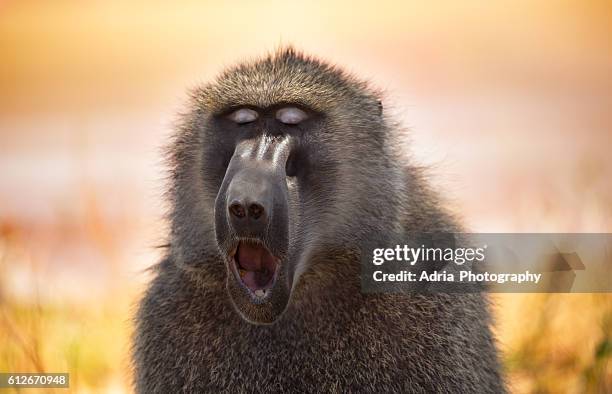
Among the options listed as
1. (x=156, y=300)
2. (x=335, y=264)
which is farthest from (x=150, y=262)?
(x=335, y=264)

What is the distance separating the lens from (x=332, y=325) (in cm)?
266

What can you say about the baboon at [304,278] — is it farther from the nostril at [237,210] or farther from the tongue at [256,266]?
the nostril at [237,210]

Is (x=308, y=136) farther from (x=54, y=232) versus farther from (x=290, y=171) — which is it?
(x=54, y=232)

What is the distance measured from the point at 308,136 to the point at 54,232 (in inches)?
49.1

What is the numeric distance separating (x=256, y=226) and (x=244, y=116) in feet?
1.44

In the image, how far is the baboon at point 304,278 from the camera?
2.61m

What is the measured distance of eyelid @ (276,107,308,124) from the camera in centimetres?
259

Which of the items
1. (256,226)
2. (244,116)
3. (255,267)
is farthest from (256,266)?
(244,116)

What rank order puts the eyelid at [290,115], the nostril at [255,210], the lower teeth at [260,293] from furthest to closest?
1. the eyelid at [290,115]
2. the lower teeth at [260,293]
3. the nostril at [255,210]

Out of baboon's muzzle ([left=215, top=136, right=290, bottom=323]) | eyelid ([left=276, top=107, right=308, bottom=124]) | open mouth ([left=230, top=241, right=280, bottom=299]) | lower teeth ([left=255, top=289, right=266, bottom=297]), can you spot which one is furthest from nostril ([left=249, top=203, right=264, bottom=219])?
eyelid ([left=276, top=107, right=308, bottom=124])

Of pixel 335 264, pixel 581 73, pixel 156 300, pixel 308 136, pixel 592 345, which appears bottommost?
pixel 592 345

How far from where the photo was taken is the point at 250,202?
2.29m

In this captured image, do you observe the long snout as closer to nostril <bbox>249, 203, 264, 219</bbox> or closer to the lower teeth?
nostril <bbox>249, 203, 264, 219</bbox>

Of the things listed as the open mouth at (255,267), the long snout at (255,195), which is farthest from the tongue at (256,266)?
the long snout at (255,195)
